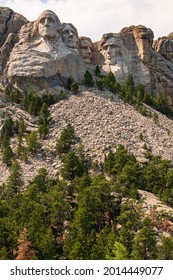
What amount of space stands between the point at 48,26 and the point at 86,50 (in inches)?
451

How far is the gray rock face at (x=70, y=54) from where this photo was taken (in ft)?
297

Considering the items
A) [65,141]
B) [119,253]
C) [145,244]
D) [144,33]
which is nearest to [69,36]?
[144,33]

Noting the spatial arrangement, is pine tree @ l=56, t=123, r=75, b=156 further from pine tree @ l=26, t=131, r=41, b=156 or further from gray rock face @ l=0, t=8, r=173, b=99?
gray rock face @ l=0, t=8, r=173, b=99

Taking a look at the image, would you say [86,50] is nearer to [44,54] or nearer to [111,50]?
[111,50]

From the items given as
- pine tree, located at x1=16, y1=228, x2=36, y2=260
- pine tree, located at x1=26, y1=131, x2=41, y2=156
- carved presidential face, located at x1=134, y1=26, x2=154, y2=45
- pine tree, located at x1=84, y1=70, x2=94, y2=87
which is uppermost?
carved presidential face, located at x1=134, y1=26, x2=154, y2=45

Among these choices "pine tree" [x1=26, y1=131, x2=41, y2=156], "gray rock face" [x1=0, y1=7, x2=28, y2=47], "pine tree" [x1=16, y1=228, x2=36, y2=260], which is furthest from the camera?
"gray rock face" [x1=0, y1=7, x2=28, y2=47]

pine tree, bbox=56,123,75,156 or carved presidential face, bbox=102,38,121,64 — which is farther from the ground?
carved presidential face, bbox=102,38,121,64

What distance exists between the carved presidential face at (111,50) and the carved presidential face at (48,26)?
11.9 m

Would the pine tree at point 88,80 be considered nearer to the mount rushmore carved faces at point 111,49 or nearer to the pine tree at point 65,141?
the mount rushmore carved faces at point 111,49

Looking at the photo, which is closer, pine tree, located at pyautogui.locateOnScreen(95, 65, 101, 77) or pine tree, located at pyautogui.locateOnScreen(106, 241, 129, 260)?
pine tree, located at pyautogui.locateOnScreen(106, 241, 129, 260)

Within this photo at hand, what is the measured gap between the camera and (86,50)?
103 m

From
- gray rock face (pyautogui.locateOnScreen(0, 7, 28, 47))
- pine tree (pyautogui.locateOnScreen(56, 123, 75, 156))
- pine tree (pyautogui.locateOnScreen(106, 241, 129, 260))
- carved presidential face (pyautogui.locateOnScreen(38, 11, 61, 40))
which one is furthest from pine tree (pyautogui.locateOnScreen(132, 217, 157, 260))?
gray rock face (pyautogui.locateOnScreen(0, 7, 28, 47))

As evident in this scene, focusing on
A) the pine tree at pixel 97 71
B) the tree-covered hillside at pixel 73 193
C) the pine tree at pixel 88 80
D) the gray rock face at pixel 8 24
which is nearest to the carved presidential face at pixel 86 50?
the pine tree at pixel 97 71

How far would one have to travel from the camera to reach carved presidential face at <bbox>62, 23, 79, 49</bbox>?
9844cm
